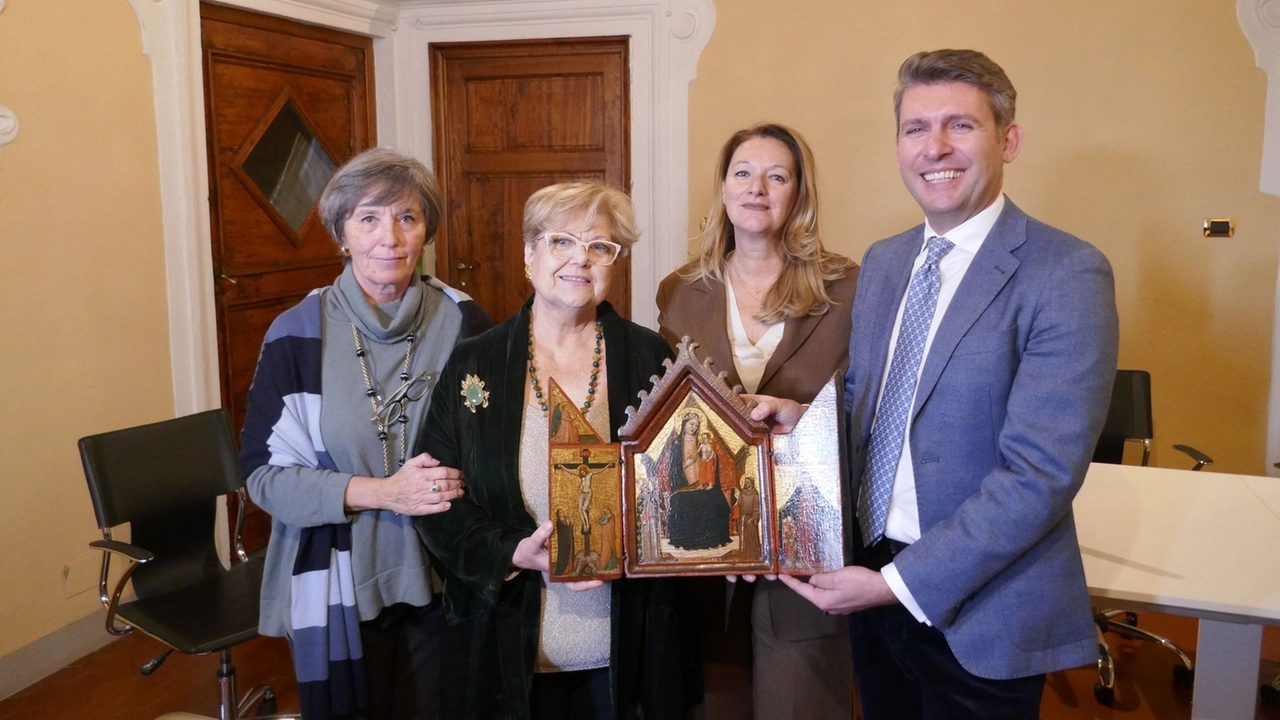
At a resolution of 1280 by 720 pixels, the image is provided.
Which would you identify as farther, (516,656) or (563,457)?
(516,656)

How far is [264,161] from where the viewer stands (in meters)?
4.20

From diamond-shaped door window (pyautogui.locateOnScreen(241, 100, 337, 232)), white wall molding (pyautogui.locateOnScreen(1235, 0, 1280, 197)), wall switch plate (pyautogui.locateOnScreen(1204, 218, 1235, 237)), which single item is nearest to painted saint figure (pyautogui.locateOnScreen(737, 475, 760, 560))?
diamond-shaped door window (pyautogui.locateOnScreen(241, 100, 337, 232))

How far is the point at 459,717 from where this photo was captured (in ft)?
5.95

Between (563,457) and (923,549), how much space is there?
59 centimetres

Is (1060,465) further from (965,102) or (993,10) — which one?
(993,10)

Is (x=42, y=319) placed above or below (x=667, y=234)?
below

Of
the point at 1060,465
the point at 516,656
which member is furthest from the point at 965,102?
the point at 516,656

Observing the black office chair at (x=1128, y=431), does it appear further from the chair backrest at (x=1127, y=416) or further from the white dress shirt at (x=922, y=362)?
the white dress shirt at (x=922, y=362)

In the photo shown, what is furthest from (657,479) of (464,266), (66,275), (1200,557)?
(464,266)

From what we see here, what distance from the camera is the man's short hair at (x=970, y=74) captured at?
149cm

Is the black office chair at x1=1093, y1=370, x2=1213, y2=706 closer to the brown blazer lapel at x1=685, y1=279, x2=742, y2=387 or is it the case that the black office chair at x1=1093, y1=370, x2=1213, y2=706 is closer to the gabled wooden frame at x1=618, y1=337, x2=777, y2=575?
the brown blazer lapel at x1=685, y1=279, x2=742, y2=387

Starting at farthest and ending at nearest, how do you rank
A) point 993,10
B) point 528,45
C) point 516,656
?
point 528,45
point 993,10
point 516,656

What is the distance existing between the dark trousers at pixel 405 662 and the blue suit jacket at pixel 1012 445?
105cm

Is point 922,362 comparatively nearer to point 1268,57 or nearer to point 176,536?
point 176,536
